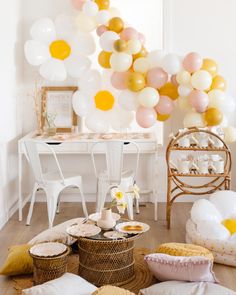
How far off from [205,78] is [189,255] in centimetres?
164

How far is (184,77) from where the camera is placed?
14.2ft

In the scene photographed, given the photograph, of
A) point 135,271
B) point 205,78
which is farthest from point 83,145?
point 135,271

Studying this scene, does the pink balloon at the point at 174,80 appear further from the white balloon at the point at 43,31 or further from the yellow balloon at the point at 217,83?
the white balloon at the point at 43,31

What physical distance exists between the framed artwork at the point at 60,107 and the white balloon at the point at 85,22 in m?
0.68

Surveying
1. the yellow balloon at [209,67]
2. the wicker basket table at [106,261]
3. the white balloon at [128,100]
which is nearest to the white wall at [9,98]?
the white balloon at [128,100]

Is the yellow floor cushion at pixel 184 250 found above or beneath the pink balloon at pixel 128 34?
beneath

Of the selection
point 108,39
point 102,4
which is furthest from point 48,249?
point 102,4

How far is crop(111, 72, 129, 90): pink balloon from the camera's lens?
4569 mm

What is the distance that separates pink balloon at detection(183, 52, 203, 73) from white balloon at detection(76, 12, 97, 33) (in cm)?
92

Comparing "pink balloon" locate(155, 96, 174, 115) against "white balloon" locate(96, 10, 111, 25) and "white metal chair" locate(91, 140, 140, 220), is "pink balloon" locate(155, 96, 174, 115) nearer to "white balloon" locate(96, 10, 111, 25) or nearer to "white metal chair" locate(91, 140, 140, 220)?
"white metal chair" locate(91, 140, 140, 220)

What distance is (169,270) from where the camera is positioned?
3123 mm

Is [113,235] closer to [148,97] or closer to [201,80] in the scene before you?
[148,97]

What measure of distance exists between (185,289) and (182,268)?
14 centimetres

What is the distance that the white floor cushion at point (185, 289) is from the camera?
2.95 meters
